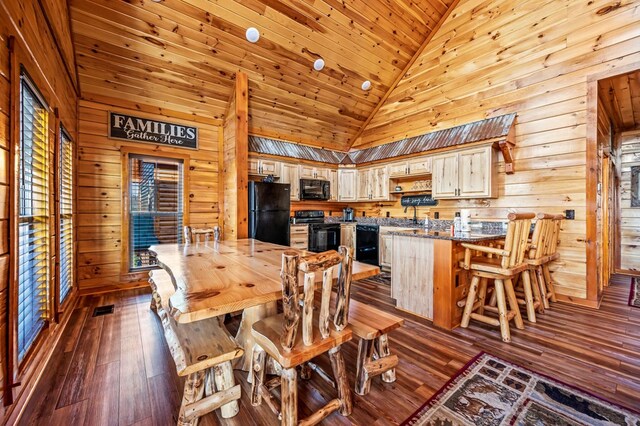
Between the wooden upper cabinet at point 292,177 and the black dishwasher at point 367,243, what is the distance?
1415 millimetres

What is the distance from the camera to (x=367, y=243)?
17.1 feet

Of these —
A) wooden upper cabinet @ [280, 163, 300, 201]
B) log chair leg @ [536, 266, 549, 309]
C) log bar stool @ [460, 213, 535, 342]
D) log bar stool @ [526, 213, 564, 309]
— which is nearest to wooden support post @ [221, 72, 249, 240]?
wooden upper cabinet @ [280, 163, 300, 201]

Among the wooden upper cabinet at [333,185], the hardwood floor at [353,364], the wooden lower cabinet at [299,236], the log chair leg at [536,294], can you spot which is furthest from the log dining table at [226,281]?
the wooden upper cabinet at [333,185]

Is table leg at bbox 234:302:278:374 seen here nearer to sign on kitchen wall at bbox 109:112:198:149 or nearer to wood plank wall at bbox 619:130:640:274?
sign on kitchen wall at bbox 109:112:198:149

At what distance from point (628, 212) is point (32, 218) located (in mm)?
8306

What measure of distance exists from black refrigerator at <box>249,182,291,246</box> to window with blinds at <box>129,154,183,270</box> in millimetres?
1172

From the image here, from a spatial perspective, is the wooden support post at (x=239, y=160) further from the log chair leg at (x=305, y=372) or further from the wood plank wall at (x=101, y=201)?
the log chair leg at (x=305, y=372)

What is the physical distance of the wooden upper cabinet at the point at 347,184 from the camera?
5836 millimetres

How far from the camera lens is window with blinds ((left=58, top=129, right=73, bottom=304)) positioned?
2.75 metres

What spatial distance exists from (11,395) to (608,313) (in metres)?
5.11

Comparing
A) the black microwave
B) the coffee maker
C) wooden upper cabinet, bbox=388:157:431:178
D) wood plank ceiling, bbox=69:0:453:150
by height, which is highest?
wood plank ceiling, bbox=69:0:453:150

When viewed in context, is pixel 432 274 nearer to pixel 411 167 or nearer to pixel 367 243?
pixel 367 243

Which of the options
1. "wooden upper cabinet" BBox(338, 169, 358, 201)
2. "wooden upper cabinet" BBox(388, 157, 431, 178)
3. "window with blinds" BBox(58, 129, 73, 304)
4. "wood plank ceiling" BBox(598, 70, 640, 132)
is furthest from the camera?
"wooden upper cabinet" BBox(338, 169, 358, 201)

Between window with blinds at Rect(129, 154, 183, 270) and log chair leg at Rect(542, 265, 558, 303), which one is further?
window with blinds at Rect(129, 154, 183, 270)
